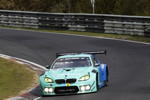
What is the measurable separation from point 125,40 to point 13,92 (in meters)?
13.0

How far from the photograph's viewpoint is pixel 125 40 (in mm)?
26547

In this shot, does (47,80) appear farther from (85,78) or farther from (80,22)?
(80,22)

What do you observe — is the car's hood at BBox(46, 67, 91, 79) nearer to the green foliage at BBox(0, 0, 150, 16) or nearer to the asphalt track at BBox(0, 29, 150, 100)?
the asphalt track at BBox(0, 29, 150, 100)

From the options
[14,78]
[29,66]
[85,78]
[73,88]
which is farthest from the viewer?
[29,66]

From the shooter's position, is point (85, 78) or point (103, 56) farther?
point (103, 56)

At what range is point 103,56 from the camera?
21484 millimetres

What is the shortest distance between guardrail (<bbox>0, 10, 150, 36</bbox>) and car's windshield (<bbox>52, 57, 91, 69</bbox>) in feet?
41.1

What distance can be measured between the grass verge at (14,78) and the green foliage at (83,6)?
51.1 feet

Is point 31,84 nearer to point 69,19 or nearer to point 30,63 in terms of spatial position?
point 30,63

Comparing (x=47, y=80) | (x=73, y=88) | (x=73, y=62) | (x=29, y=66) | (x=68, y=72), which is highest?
(x=73, y=62)

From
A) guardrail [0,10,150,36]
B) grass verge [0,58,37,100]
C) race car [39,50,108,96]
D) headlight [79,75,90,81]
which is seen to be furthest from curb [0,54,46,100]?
guardrail [0,10,150,36]

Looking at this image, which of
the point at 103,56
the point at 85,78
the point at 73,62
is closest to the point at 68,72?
the point at 85,78

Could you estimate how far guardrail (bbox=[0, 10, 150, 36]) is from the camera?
91.4ft

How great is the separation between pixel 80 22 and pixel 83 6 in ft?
36.0
